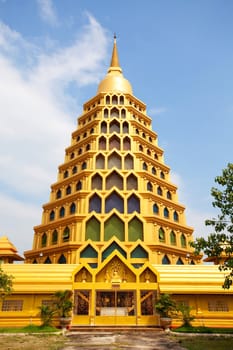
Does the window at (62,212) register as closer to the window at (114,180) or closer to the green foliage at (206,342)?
the window at (114,180)

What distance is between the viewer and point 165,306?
1955 cm

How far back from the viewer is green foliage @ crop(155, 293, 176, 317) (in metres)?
19.5

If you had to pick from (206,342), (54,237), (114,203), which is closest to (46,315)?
(206,342)

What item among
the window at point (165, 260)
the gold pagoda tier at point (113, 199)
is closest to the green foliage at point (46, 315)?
the gold pagoda tier at point (113, 199)

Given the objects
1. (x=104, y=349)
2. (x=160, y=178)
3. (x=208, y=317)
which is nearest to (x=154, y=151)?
(x=160, y=178)

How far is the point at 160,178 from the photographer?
33375mm

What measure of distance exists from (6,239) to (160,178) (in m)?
17.6

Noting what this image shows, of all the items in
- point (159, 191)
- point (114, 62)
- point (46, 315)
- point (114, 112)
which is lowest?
point (46, 315)

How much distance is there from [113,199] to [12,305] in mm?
13072

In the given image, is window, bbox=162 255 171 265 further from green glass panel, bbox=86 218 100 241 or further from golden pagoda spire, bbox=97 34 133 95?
golden pagoda spire, bbox=97 34 133 95

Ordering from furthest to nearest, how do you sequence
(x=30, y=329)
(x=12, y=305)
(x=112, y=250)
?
(x=112, y=250), (x=12, y=305), (x=30, y=329)

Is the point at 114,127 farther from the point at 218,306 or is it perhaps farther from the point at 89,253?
the point at 218,306

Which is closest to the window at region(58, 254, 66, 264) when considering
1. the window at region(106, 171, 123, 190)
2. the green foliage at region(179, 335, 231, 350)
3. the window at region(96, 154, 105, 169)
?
the window at region(106, 171, 123, 190)

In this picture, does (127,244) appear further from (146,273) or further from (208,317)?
(208,317)
